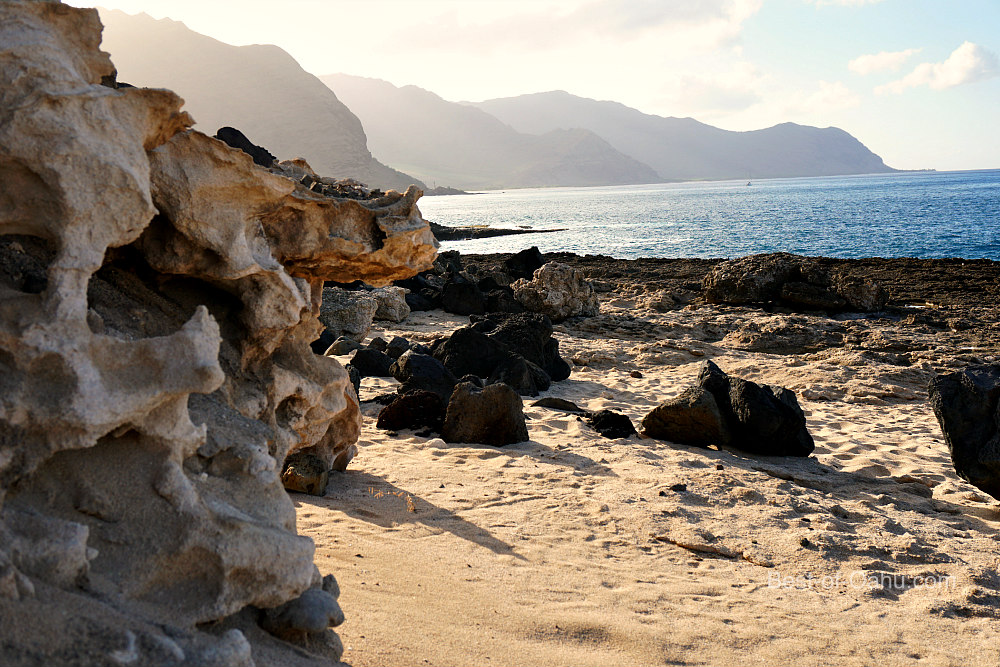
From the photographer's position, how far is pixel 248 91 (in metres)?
130

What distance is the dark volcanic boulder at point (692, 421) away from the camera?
21.2 ft

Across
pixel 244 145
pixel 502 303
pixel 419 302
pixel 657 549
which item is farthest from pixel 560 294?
pixel 657 549

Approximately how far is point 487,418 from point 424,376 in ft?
5.60

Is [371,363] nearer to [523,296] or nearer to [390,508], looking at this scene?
[390,508]

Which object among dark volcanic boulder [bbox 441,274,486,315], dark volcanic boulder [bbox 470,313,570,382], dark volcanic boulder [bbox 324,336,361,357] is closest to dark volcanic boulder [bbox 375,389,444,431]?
dark volcanic boulder [bbox 470,313,570,382]

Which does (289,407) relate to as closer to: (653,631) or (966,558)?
(653,631)

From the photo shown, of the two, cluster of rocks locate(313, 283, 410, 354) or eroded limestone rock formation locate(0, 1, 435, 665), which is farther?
cluster of rocks locate(313, 283, 410, 354)

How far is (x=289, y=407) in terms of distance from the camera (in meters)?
4.03

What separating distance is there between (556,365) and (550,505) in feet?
15.3

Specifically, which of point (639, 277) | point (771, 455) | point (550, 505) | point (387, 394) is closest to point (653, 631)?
point (550, 505)

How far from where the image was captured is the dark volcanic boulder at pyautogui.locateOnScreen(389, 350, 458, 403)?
775 centimetres

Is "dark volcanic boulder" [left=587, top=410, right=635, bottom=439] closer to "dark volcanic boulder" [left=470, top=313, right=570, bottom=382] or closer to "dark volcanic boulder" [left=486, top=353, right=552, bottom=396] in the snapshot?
"dark volcanic boulder" [left=486, top=353, right=552, bottom=396]

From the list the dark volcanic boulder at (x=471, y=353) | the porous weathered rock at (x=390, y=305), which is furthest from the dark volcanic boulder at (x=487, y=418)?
the porous weathered rock at (x=390, y=305)

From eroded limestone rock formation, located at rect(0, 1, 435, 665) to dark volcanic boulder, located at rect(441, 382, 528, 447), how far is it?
350 centimetres
